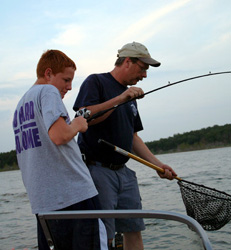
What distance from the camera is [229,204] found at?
3.59 metres

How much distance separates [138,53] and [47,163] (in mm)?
1425

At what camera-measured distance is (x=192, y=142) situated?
271 feet

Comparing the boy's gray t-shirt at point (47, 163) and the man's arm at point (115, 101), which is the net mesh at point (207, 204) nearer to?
the man's arm at point (115, 101)

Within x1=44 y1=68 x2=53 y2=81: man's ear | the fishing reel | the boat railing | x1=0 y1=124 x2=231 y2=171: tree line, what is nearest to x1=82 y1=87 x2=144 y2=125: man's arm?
the fishing reel

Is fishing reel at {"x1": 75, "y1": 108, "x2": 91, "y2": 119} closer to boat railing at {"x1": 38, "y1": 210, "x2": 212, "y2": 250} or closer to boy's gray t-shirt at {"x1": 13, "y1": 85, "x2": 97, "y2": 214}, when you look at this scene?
boy's gray t-shirt at {"x1": 13, "y1": 85, "x2": 97, "y2": 214}

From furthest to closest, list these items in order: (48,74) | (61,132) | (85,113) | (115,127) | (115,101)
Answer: (115,127)
(115,101)
(85,113)
(48,74)
(61,132)

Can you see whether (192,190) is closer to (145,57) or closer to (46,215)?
(145,57)

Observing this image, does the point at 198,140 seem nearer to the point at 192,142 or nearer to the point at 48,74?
the point at 192,142

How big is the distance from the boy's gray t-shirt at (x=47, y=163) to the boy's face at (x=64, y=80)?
0.21 meters

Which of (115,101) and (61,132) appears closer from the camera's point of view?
(61,132)

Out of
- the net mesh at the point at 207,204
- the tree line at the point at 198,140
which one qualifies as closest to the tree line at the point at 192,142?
the tree line at the point at 198,140

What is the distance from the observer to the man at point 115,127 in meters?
3.02

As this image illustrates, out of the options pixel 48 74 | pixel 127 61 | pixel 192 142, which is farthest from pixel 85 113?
pixel 192 142

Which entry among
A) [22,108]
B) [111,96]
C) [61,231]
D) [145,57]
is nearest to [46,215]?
[61,231]
